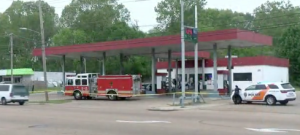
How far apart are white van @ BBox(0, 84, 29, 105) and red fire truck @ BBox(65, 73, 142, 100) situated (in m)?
7.56

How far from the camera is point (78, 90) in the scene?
41.4 metres

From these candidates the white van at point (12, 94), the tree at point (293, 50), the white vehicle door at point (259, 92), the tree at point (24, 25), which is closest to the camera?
the white vehicle door at point (259, 92)

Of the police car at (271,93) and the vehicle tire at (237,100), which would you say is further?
the vehicle tire at (237,100)

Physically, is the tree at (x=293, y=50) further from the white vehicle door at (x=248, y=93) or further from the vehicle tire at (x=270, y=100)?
the vehicle tire at (x=270, y=100)

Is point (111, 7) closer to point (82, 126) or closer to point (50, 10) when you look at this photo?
Result: point (50, 10)

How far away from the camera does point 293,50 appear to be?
6800cm

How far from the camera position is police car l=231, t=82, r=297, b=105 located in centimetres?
2767

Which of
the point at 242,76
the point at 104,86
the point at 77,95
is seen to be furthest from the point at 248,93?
the point at 242,76

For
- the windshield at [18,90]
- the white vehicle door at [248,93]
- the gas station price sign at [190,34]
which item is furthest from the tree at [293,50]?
the windshield at [18,90]

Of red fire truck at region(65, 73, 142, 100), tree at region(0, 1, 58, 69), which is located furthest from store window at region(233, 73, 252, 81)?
tree at region(0, 1, 58, 69)

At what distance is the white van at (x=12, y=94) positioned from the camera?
110ft

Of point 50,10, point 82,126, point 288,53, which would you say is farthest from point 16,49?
point 82,126

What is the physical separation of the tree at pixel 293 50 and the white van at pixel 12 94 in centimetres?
4684

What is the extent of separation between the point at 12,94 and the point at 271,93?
19.9 meters
